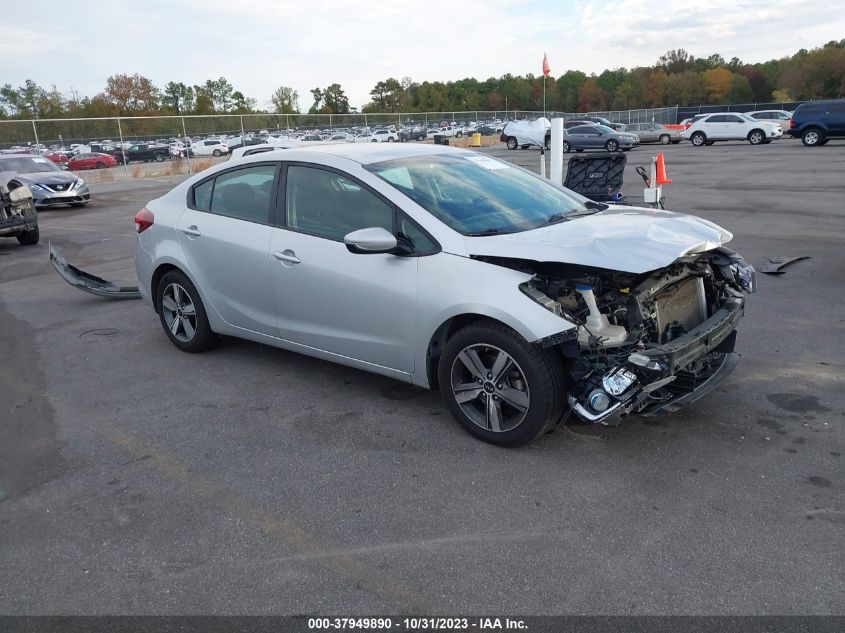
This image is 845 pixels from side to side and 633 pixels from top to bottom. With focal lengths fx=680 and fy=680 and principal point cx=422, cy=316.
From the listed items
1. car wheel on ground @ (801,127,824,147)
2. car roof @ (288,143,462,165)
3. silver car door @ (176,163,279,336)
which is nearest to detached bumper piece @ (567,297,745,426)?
car roof @ (288,143,462,165)

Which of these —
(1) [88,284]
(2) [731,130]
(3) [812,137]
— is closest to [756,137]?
(2) [731,130]

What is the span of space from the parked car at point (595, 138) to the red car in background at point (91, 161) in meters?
22.1

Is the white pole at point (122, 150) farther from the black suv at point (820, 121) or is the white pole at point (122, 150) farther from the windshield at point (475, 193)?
the black suv at point (820, 121)

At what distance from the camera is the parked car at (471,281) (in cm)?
363

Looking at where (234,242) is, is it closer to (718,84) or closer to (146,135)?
(146,135)

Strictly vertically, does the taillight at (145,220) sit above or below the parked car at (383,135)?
below

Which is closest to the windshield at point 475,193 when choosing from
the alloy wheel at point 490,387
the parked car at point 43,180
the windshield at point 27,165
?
the alloy wheel at point 490,387

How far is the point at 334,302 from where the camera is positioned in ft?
14.6

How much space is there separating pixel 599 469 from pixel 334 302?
1949mm

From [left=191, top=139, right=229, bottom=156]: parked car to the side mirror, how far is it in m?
32.3

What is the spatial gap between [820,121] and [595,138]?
407 inches

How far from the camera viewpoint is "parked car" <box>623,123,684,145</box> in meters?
38.5

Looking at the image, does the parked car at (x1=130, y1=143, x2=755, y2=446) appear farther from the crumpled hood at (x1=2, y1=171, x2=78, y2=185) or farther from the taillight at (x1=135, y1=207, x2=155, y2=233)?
the crumpled hood at (x1=2, y1=171, x2=78, y2=185)

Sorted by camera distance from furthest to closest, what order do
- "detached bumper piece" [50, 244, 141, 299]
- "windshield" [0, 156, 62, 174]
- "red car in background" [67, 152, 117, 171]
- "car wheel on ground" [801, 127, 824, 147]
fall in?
1. "car wheel on ground" [801, 127, 824, 147]
2. "red car in background" [67, 152, 117, 171]
3. "windshield" [0, 156, 62, 174]
4. "detached bumper piece" [50, 244, 141, 299]
